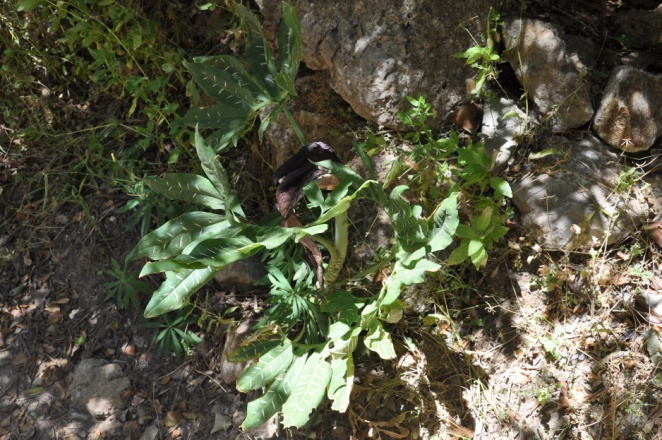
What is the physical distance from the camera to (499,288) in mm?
2516

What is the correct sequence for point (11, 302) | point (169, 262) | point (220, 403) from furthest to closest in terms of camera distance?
point (11, 302) < point (220, 403) < point (169, 262)

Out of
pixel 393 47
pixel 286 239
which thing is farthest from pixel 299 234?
pixel 393 47

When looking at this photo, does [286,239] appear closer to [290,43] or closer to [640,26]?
[290,43]

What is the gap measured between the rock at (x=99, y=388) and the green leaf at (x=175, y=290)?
1080mm

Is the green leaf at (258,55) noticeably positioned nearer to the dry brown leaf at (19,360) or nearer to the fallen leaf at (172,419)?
the fallen leaf at (172,419)

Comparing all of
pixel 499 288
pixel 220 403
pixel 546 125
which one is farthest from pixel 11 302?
pixel 546 125

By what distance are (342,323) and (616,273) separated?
1122 mm

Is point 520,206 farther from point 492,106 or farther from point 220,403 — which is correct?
point 220,403

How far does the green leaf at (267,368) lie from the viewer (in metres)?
2.21

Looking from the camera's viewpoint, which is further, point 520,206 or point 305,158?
point 520,206

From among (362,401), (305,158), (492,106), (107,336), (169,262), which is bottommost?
(362,401)

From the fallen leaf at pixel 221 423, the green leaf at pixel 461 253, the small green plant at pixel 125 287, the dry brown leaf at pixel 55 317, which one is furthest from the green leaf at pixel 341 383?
the dry brown leaf at pixel 55 317

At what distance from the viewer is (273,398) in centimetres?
218

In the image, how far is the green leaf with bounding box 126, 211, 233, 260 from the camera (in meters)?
2.09
